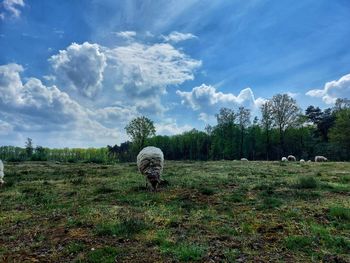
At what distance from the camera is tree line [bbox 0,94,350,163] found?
3755 inches

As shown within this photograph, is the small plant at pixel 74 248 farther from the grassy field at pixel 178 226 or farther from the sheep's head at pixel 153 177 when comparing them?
the sheep's head at pixel 153 177

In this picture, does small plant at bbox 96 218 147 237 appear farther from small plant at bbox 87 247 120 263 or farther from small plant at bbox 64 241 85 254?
small plant at bbox 87 247 120 263

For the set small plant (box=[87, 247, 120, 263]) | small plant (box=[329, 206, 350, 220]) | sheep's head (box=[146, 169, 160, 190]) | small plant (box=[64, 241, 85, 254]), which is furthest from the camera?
sheep's head (box=[146, 169, 160, 190])

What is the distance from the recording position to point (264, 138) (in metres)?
110

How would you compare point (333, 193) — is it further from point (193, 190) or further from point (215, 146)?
point (215, 146)

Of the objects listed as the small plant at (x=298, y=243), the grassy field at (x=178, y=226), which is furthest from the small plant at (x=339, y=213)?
the small plant at (x=298, y=243)

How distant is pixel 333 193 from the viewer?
785 inches

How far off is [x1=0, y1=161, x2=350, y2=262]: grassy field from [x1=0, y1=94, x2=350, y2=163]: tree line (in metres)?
60.7

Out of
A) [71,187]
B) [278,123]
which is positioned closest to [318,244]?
[71,187]

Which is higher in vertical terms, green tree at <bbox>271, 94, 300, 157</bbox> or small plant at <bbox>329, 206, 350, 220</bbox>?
green tree at <bbox>271, 94, 300, 157</bbox>

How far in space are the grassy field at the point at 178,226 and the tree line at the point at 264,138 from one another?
60.7 meters

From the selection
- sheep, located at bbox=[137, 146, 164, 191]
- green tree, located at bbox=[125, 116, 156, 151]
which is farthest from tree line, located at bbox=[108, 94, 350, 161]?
sheep, located at bbox=[137, 146, 164, 191]

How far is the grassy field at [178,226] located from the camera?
33.6 feet

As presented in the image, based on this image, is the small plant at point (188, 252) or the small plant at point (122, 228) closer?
the small plant at point (188, 252)
